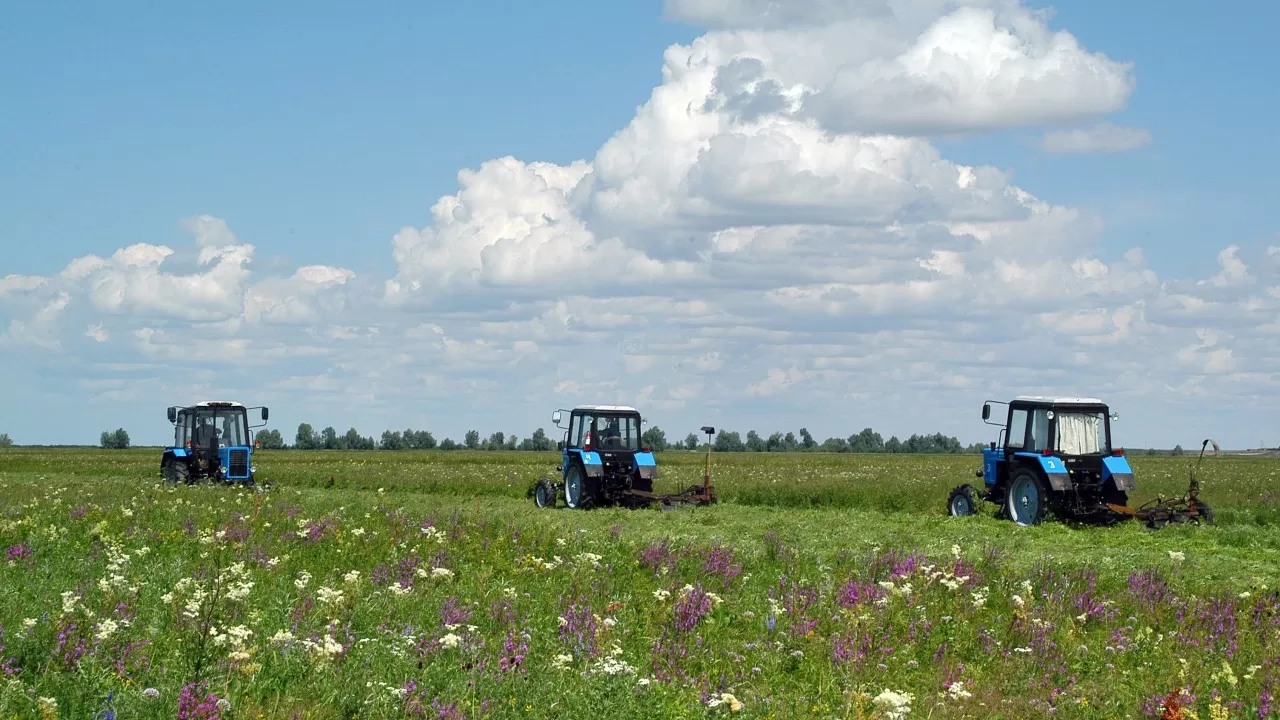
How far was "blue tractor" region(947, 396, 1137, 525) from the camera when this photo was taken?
21562mm

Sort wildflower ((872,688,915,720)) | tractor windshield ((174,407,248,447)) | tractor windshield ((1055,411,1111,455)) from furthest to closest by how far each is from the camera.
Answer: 1. tractor windshield ((174,407,248,447))
2. tractor windshield ((1055,411,1111,455))
3. wildflower ((872,688,915,720))

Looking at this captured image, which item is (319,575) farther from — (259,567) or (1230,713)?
(1230,713)

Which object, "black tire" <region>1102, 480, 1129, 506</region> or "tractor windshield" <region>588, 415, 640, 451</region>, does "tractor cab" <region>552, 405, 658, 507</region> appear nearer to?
"tractor windshield" <region>588, 415, 640, 451</region>

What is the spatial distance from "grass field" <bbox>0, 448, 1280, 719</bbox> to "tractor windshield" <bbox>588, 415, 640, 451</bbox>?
1009cm

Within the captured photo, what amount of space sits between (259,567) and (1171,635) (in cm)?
852

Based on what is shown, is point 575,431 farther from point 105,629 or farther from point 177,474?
point 105,629

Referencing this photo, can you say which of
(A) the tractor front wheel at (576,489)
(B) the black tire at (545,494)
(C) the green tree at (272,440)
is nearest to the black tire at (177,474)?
(B) the black tire at (545,494)

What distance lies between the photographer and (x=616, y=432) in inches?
1085

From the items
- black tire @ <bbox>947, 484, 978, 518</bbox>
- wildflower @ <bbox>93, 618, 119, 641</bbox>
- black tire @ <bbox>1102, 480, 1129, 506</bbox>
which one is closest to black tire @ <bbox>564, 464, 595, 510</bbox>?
black tire @ <bbox>947, 484, 978, 518</bbox>

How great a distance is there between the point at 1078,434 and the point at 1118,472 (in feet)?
3.26

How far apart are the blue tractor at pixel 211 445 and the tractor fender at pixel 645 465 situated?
1269cm

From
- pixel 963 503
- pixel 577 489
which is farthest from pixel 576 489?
pixel 963 503

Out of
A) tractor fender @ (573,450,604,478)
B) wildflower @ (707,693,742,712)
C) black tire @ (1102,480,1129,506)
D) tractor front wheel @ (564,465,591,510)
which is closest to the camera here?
wildflower @ (707,693,742,712)

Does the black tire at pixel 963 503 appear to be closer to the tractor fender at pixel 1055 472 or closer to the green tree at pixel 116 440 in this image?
the tractor fender at pixel 1055 472
